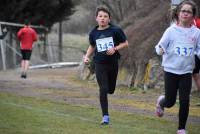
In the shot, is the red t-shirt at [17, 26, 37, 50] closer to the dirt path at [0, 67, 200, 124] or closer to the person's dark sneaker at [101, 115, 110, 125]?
the dirt path at [0, 67, 200, 124]

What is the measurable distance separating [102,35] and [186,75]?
69.8 inches

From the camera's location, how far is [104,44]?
9.88 m

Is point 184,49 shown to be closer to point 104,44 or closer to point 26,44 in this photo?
point 104,44

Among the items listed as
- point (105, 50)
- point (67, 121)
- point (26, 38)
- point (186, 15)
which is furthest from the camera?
point (26, 38)

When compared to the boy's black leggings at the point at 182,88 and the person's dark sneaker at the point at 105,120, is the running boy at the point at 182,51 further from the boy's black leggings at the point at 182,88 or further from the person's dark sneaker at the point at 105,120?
the person's dark sneaker at the point at 105,120

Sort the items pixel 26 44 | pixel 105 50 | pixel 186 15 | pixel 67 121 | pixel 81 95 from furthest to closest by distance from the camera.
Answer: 1. pixel 26 44
2. pixel 81 95
3. pixel 67 121
4. pixel 105 50
5. pixel 186 15

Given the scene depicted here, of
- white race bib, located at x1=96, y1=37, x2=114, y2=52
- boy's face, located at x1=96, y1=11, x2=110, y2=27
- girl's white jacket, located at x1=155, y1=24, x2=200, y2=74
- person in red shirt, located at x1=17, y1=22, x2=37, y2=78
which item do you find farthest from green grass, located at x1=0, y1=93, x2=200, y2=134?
person in red shirt, located at x1=17, y1=22, x2=37, y2=78

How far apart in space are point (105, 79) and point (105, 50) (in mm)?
455

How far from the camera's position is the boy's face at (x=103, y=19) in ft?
32.7

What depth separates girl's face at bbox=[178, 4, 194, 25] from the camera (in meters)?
8.76

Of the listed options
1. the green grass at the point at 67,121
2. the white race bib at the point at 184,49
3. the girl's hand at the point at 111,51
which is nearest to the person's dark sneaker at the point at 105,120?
the green grass at the point at 67,121

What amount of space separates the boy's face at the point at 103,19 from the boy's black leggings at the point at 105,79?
635 millimetres

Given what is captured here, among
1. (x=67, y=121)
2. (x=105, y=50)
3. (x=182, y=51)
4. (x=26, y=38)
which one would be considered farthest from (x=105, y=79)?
(x=26, y=38)

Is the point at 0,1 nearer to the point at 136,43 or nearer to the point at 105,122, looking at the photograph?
the point at 136,43
